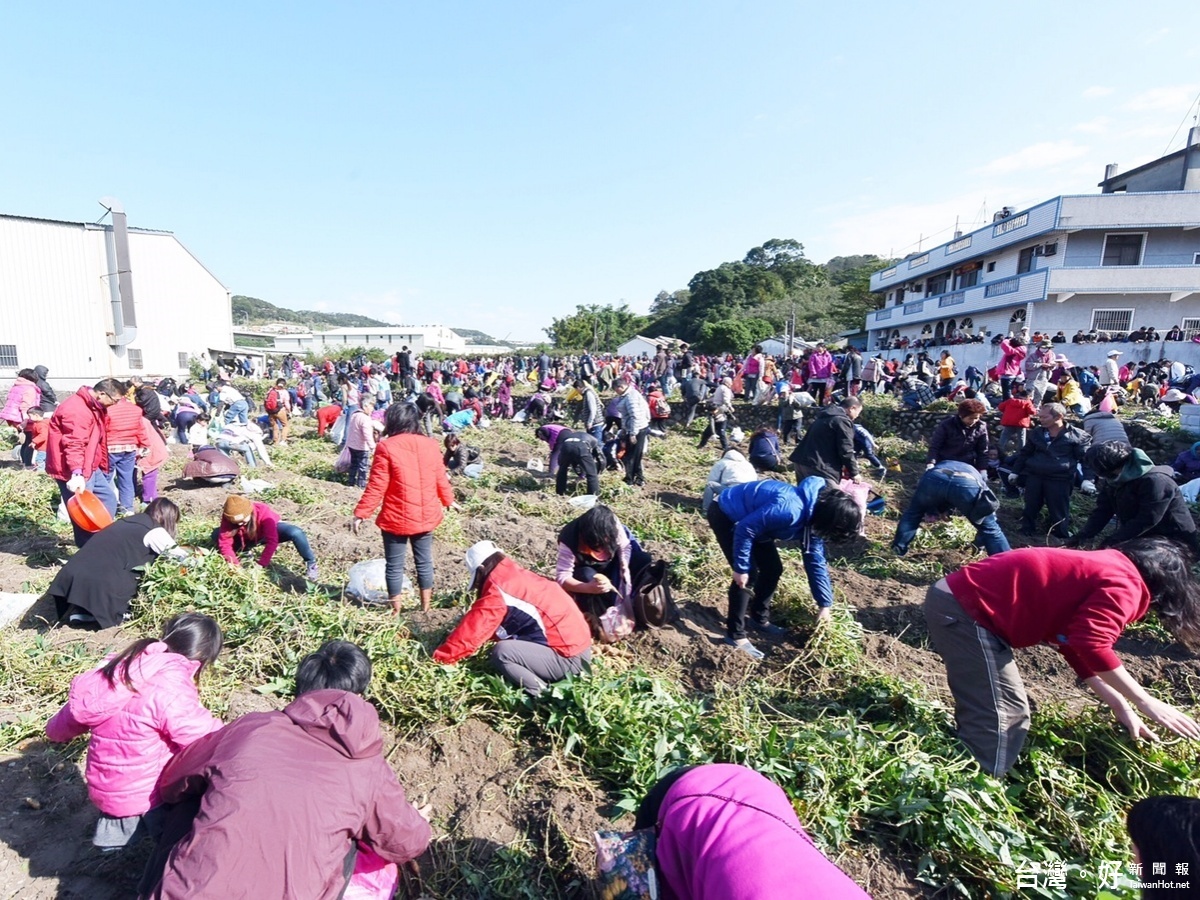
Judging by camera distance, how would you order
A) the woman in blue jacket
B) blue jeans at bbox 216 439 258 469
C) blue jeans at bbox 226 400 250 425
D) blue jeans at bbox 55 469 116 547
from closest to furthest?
the woman in blue jacket → blue jeans at bbox 55 469 116 547 → blue jeans at bbox 216 439 258 469 → blue jeans at bbox 226 400 250 425

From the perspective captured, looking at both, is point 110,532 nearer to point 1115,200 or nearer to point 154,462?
point 154,462

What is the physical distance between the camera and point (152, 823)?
244 centimetres

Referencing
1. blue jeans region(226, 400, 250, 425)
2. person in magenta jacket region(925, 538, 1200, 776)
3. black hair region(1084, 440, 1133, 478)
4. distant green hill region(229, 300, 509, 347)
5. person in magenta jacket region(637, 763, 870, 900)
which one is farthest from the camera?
distant green hill region(229, 300, 509, 347)

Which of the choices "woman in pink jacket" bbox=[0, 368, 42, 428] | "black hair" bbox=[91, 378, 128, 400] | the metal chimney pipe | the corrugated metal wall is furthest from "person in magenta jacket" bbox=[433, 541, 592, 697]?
the corrugated metal wall

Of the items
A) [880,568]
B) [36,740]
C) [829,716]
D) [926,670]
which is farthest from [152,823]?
[880,568]

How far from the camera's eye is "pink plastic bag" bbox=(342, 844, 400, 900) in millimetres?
2105

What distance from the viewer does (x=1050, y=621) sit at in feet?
8.62

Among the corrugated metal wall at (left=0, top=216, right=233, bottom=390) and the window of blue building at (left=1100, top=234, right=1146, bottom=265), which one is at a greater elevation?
the window of blue building at (left=1100, top=234, right=1146, bottom=265)

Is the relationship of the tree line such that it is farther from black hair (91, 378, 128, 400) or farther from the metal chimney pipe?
black hair (91, 378, 128, 400)

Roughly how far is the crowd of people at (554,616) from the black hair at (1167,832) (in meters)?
0.72

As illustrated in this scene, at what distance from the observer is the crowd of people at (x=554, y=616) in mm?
1682

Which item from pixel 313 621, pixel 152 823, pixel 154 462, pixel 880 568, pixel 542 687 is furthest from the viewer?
pixel 154 462

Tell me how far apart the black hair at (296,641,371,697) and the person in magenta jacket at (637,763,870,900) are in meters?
1.22

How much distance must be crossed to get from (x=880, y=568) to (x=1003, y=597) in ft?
12.1
